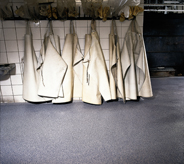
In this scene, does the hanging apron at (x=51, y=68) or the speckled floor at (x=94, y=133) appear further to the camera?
the hanging apron at (x=51, y=68)

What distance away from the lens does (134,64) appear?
2236 millimetres

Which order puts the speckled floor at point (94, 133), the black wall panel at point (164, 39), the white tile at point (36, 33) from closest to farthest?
the speckled floor at point (94, 133), the white tile at point (36, 33), the black wall panel at point (164, 39)

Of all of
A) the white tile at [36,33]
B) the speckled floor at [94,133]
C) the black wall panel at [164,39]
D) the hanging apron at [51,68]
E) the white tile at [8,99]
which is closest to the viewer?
the speckled floor at [94,133]

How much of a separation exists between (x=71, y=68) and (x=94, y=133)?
0.94 meters

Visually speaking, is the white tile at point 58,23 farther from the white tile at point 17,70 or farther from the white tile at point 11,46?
the white tile at point 17,70

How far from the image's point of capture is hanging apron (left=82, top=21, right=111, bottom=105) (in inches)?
82.2

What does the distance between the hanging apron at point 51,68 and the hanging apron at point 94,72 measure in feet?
1.02

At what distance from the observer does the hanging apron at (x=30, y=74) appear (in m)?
2.10

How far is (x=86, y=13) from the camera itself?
2051 millimetres

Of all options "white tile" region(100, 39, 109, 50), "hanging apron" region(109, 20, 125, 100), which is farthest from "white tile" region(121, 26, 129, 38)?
"white tile" region(100, 39, 109, 50)

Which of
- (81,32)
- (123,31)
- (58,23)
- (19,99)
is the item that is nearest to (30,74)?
(19,99)

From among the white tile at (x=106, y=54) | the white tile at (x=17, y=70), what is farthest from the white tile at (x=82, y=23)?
the white tile at (x=17, y=70)

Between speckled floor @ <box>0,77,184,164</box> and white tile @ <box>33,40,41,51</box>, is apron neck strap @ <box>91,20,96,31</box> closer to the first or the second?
white tile @ <box>33,40,41,51</box>

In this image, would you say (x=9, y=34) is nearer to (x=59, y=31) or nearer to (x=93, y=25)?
(x=59, y=31)
